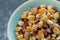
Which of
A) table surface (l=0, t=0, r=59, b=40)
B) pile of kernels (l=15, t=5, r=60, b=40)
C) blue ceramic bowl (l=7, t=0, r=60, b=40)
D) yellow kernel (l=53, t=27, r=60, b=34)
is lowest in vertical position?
yellow kernel (l=53, t=27, r=60, b=34)

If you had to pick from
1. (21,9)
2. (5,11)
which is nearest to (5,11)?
(5,11)

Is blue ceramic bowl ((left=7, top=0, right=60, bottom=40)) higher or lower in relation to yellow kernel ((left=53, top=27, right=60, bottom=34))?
higher

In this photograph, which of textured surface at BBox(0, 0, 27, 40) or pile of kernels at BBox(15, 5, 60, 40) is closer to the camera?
pile of kernels at BBox(15, 5, 60, 40)

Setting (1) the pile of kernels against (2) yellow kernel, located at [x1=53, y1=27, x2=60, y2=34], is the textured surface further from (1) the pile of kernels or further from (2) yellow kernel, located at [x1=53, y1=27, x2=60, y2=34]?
(2) yellow kernel, located at [x1=53, y1=27, x2=60, y2=34]

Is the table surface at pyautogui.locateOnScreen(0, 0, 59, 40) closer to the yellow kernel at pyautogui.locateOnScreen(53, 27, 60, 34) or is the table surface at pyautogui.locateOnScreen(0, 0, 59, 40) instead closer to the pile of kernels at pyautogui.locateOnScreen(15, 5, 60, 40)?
the pile of kernels at pyautogui.locateOnScreen(15, 5, 60, 40)

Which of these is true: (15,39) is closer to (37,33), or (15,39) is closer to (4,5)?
(37,33)

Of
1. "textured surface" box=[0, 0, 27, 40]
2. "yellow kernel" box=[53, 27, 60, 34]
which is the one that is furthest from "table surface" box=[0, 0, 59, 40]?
"yellow kernel" box=[53, 27, 60, 34]
